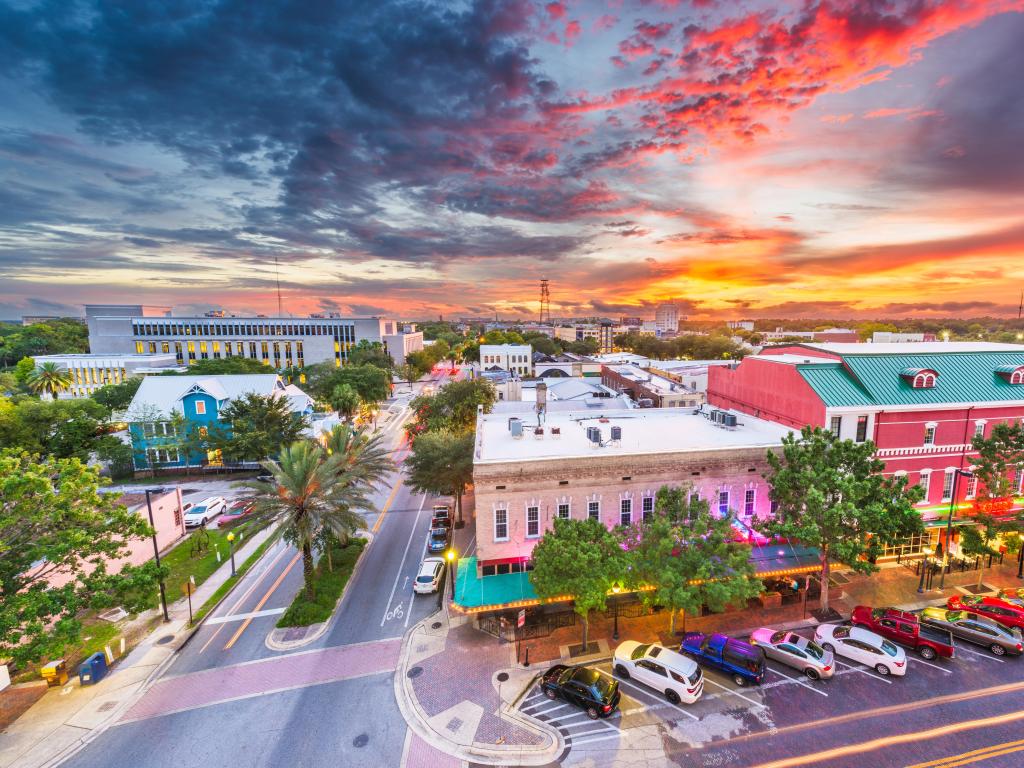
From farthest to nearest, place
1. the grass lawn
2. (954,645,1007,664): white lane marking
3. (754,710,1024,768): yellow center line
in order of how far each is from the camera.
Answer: the grass lawn → (954,645,1007,664): white lane marking → (754,710,1024,768): yellow center line

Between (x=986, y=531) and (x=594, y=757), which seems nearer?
(x=594, y=757)

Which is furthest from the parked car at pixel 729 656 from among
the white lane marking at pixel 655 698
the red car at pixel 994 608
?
the red car at pixel 994 608

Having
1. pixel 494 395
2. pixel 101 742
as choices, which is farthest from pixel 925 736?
pixel 494 395

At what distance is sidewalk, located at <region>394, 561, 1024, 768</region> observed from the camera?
58.8ft

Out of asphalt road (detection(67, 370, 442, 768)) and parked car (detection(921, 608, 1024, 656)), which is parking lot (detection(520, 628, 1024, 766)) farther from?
asphalt road (detection(67, 370, 442, 768))

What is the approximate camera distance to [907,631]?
73.9 feet

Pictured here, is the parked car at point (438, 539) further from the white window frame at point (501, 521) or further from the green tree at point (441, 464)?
the white window frame at point (501, 521)

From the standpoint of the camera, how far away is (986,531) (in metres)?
27.3

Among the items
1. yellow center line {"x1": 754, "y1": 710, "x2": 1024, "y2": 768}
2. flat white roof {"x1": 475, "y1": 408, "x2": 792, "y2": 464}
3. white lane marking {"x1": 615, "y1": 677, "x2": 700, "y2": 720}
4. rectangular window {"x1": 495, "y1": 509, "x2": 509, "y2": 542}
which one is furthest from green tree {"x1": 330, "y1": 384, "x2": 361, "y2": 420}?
yellow center line {"x1": 754, "y1": 710, "x2": 1024, "y2": 768}

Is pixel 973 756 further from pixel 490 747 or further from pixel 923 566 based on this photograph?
pixel 490 747

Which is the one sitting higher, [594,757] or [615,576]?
[615,576]

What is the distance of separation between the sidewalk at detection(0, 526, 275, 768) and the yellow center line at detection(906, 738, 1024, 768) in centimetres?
3216

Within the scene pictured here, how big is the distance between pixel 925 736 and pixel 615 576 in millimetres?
12759

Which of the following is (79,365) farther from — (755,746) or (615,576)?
(755,746)
